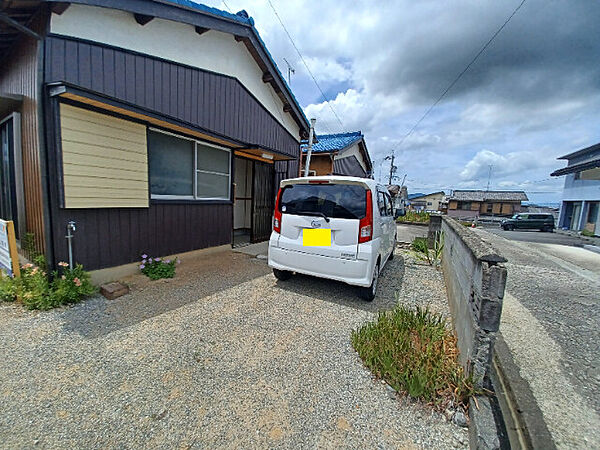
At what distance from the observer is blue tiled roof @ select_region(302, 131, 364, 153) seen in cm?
1114

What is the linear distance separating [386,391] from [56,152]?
4.47 m

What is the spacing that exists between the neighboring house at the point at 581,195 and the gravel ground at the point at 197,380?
21808 mm

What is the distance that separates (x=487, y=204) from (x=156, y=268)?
142ft

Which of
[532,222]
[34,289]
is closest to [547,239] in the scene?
[532,222]

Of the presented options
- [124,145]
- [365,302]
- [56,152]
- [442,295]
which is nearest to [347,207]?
[365,302]

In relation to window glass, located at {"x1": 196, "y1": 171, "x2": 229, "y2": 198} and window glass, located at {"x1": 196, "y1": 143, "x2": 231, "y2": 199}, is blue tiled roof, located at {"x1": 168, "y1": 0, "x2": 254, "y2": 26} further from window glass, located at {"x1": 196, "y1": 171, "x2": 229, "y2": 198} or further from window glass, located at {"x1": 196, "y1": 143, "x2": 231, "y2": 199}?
window glass, located at {"x1": 196, "y1": 171, "x2": 229, "y2": 198}

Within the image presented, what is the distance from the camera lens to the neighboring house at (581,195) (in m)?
16.5

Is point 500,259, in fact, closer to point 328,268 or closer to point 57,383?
point 328,268

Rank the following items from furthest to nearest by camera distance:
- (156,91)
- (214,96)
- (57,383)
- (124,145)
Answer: (214,96)
(156,91)
(124,145)
(57,383)

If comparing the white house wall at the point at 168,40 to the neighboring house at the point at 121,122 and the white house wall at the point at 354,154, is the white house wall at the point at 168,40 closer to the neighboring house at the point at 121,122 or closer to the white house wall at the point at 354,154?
the neighboring house at the point at 121,122

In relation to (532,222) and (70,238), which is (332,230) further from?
(532,222)

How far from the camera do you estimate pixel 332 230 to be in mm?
3350

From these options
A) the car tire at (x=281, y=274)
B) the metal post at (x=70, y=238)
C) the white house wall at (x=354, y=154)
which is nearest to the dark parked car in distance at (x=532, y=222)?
the white house wall at (x=354, y=154)

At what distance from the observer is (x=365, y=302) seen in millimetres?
3561
